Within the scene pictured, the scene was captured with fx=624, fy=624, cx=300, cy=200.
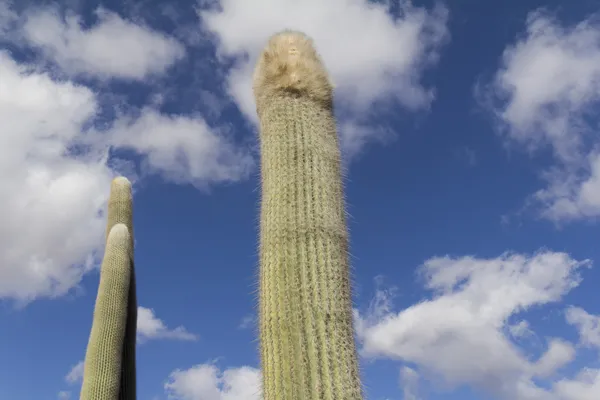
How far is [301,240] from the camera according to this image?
14.7 feet

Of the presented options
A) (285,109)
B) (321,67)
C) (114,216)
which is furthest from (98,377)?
(321,67)

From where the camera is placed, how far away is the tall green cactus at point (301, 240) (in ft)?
13.6

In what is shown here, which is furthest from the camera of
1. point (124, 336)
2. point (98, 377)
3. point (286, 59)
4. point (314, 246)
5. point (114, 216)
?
point (114, 216)

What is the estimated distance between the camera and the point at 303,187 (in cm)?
469

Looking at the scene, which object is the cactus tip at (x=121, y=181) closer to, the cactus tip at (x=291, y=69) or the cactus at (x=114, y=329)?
the cactus at (x=114, y=329)

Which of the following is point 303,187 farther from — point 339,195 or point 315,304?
point 315,304

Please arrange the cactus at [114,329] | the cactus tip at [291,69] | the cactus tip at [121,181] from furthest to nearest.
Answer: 1. the cactus tip at [121,181]
2. the cactus at [114,329]
3. the cactus tip at [291,69]

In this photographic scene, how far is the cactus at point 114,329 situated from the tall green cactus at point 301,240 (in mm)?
2652

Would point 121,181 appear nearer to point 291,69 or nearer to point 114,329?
point 114,329

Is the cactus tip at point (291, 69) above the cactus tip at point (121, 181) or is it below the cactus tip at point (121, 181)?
below

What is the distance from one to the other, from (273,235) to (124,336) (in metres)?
3.08

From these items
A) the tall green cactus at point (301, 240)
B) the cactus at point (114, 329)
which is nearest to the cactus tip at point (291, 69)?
the tall green cactus at point (301, 240)

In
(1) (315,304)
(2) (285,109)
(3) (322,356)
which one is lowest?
(3) (322,356)

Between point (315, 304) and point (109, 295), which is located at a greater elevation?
point (109, 295)
